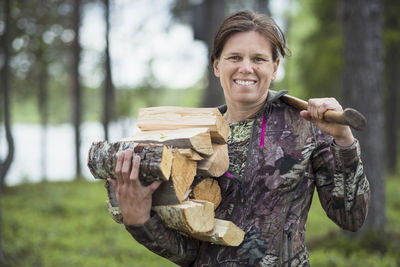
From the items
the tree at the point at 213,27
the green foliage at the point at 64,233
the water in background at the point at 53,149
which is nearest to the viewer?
the green foliage at the point at 64,233

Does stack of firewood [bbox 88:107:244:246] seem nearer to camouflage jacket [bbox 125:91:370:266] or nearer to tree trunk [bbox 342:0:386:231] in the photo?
camouflage jacket [bbox 125:91:370:266]

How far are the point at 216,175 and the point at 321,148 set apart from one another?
1.71ft

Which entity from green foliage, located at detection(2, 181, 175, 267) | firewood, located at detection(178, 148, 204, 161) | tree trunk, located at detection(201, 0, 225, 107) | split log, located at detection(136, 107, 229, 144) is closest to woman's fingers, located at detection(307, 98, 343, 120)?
split log, located at detection(136, 107, 229, 144)

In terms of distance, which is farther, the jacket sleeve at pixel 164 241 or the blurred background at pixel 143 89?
the blurred background at pixel 143 89

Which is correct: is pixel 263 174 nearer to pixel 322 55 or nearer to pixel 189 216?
pixel 189 216

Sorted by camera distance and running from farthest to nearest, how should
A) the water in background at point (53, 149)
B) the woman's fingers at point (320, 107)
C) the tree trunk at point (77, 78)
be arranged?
1. the water in background at point (53, 149)
2. the tree trunk at point (77, 78)
3. the woman's fingers at point (320, 107)

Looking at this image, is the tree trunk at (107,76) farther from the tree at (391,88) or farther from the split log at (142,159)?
the split log at (142,159)

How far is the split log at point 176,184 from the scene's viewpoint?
1867 mm

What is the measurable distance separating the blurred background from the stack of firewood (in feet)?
2.29

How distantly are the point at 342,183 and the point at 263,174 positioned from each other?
362mm

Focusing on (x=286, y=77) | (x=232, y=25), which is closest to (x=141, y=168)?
(x=232, y=25)

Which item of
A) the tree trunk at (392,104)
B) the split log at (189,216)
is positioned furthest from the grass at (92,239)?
the split log at (189,216)

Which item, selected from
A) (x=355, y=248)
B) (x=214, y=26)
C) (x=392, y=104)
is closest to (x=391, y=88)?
(x=392, y=104)

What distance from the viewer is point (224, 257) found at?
1.97m
